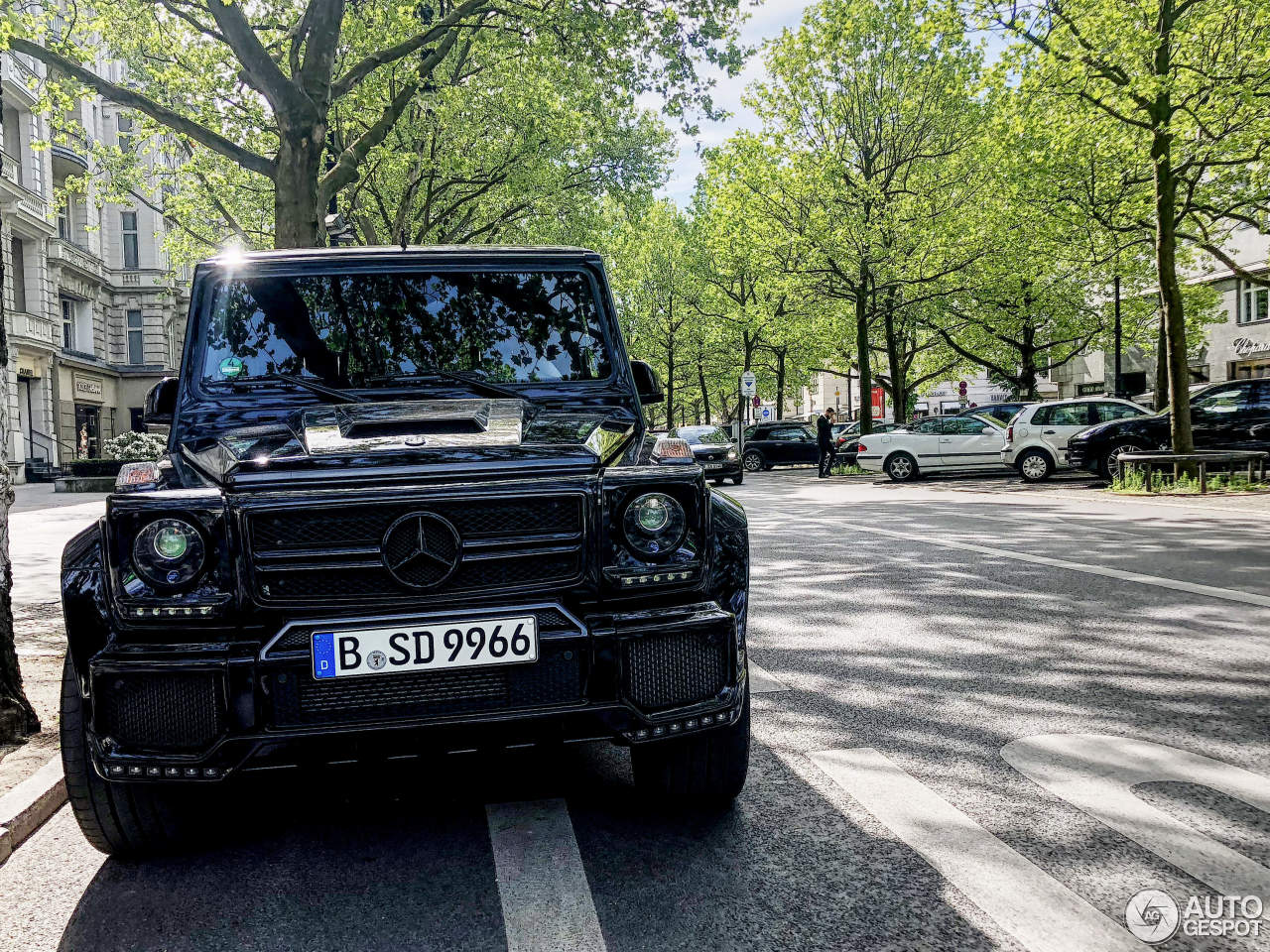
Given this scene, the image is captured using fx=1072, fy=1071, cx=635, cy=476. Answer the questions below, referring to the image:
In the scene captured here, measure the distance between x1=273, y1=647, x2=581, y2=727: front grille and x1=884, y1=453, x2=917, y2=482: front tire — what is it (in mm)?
23749

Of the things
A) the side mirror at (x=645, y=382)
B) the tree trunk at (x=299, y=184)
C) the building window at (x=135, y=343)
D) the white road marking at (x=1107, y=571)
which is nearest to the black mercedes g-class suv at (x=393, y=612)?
the side mirror at (x=645, y=382)

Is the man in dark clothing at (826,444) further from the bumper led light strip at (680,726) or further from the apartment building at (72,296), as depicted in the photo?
the bumper led light strip at (680,726)

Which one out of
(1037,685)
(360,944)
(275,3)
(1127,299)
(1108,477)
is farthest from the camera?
(1127,299)

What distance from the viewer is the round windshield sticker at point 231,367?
4148 mm

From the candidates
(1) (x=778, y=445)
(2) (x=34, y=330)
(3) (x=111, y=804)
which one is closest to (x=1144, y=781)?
(3) (x=111, y=804)

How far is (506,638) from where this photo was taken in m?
2.89

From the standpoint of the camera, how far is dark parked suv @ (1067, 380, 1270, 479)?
19.6m

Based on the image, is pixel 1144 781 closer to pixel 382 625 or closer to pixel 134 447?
pixel 382 625

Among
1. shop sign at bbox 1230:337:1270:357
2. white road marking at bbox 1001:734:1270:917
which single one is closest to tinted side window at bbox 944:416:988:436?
shop sign at bbox 1230:337:1270:357

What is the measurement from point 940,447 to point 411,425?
2339 centimetres

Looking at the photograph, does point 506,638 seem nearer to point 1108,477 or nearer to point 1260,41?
point 1260,41

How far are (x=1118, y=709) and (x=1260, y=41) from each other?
14304mm

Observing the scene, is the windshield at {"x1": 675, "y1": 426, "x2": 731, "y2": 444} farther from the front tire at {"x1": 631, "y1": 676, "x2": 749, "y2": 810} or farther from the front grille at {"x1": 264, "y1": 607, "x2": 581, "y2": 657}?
the front grille at {"x1": 264, "y1": 607, "x2": 581, "y2": 657}

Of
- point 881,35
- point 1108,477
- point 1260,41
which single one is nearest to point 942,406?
point 881,35
